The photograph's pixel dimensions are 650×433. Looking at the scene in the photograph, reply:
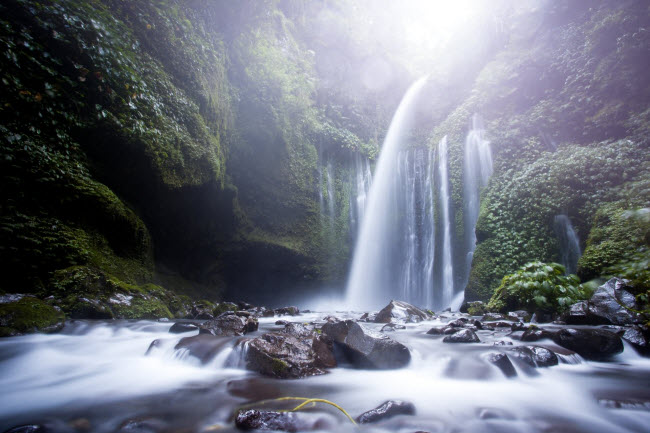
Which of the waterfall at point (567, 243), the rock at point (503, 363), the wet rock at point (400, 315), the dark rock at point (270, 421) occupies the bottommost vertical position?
the dark rock at point (270, 421)

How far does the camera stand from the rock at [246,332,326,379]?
2.52 meters

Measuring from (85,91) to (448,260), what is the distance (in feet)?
39.2

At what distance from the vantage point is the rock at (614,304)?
172 inches

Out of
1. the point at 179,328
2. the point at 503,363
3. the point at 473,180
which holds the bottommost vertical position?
the point at 503,363

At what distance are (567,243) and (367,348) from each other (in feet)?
26.0

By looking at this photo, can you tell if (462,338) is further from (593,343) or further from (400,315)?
(400,315)

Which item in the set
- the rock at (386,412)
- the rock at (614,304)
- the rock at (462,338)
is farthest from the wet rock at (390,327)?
the rock at (386,412)

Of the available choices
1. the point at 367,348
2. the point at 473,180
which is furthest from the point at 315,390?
the point at 473,180

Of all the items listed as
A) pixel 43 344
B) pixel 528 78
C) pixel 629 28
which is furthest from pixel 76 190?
pixel 629 28

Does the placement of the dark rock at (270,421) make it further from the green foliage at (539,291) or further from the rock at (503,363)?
the green foliage at (539,291)

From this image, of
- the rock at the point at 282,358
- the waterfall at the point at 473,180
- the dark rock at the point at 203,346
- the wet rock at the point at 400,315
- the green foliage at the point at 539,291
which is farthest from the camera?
the waterfall at the point at 473,180

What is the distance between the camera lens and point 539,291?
20.0 ft

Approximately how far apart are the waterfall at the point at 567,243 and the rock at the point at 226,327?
8.24 metres

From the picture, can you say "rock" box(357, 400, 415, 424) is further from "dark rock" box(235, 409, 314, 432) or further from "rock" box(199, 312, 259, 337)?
"rock" box(199, 312, 259, 337)
